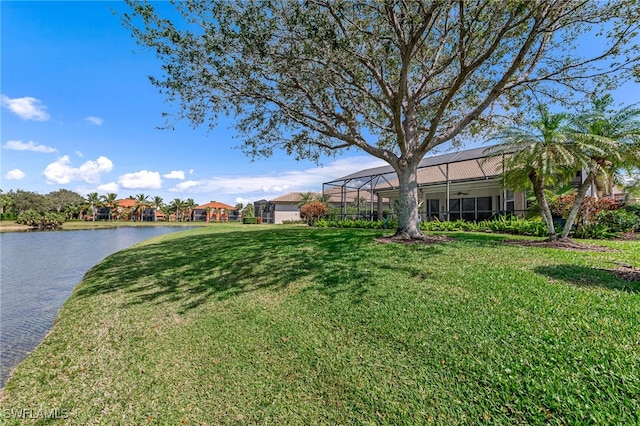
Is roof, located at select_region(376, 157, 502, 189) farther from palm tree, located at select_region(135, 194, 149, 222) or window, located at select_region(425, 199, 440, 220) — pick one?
palm tree, located at select_region(135, 194, 149, 222)

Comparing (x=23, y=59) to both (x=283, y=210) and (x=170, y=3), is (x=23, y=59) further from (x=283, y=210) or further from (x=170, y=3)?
(x=283, y=210)

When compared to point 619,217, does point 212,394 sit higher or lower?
lower

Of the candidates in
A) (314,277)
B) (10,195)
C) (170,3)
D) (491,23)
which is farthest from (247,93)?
(10,195)

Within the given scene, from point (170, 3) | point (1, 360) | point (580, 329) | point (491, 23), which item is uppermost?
point (170, 3)

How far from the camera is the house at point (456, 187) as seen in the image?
15.5 m

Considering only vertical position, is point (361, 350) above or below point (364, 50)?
below

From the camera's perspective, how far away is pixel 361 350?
343 centimetres

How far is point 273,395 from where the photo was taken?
2.89 m

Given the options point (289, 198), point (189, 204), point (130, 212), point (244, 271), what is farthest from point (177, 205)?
point (244, 271)

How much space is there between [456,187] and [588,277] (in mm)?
14275

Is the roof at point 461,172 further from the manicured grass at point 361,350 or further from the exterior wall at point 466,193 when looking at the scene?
the manicured grass at point 361,350

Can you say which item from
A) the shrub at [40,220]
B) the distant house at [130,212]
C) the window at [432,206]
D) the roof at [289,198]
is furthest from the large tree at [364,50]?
the distant house at [130,212]

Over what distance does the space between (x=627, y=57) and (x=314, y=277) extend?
9.40 meters

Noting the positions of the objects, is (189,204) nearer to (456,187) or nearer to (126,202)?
(126,202)
